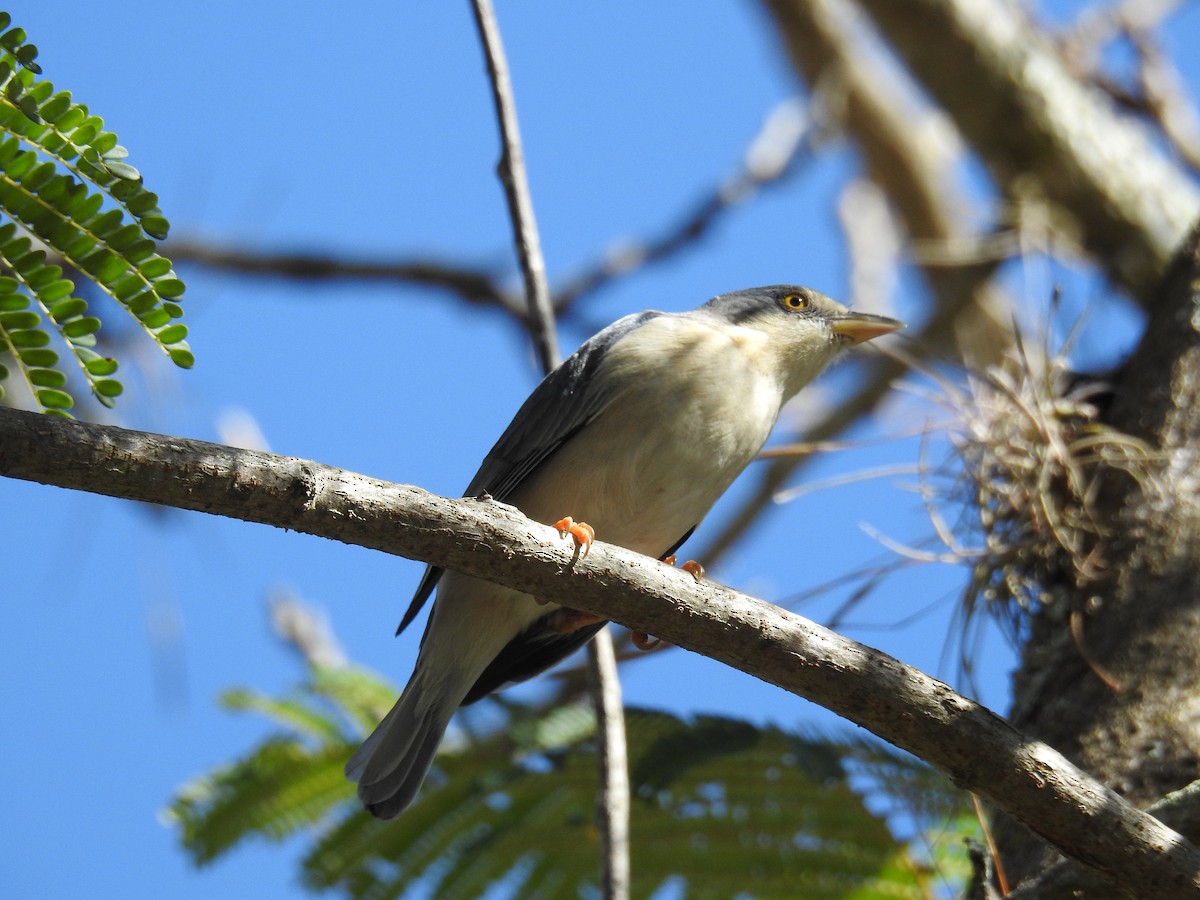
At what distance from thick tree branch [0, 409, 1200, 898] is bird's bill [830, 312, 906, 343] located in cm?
243

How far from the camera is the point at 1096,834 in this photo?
271 cm

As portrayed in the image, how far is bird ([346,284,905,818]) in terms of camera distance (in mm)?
4133

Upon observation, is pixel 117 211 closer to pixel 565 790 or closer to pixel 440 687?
pixel 440 687

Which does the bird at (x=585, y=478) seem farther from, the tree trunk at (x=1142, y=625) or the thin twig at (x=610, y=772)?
the tree trunk at (x=1142, y=625)

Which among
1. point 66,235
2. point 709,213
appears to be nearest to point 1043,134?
point 709,213

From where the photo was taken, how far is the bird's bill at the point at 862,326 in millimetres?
5043

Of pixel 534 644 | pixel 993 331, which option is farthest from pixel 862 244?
pixel 534 644

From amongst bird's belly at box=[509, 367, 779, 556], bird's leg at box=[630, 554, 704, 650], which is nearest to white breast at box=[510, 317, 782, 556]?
bird's belly at box=[509, 367, 779, 556]

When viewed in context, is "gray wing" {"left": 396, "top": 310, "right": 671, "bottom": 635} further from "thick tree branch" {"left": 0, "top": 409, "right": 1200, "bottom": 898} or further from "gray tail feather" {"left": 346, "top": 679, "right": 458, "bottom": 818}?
"thick tree branch" {"left": 0, "top": 409, "right": 1200, "bottom": 898}

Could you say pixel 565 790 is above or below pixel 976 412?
below

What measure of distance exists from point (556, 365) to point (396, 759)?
5.14 ft

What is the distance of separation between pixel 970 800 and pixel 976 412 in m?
1.66

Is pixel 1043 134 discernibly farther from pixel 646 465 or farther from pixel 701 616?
pixel 701 616

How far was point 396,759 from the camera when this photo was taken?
4109 millimetres
